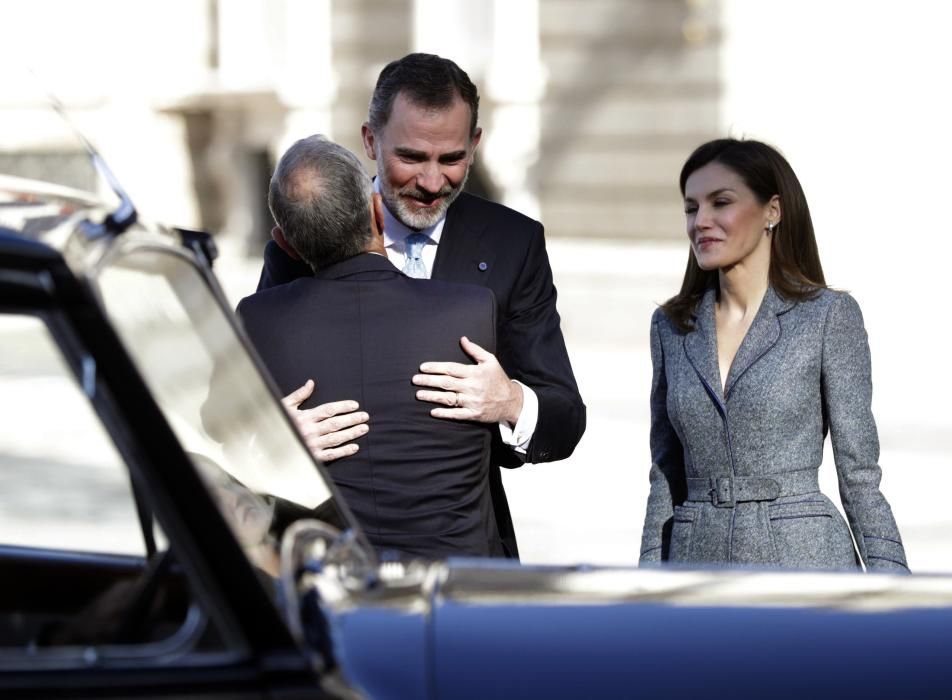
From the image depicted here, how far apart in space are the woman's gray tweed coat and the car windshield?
4.51 feet

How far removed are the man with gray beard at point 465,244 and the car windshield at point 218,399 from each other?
78cm

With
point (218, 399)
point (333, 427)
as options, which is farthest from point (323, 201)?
point (218, 399)

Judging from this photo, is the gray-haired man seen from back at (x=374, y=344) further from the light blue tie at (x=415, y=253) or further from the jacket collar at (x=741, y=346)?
the jacket collar at (x=741, y=346)

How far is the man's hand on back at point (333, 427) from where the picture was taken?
290 cm

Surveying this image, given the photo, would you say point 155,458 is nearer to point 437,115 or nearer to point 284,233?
point 284,233

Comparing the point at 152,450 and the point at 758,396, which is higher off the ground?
the point at 152,450

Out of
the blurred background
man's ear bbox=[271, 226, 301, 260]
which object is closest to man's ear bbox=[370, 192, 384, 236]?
man's ear bbox=[271, 226, 301, 260]

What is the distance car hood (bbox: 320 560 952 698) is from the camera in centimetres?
196

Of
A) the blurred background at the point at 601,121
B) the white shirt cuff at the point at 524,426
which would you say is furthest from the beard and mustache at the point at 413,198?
the blurred background at the point at 601,121

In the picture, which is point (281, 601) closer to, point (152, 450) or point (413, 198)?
point (152, 450)

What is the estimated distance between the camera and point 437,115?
3.39 meters

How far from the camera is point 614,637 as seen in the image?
1999 millimetres

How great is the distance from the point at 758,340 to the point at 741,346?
0.14ft

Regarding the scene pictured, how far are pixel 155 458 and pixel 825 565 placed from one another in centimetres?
204
